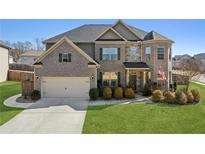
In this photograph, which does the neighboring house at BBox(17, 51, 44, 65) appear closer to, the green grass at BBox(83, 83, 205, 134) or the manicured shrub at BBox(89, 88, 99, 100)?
the manicured shrub at BBox(89, 88, 99, 100)

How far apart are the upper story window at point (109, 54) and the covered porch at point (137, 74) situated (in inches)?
42.4

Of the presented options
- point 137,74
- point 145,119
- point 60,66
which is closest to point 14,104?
point 60,66

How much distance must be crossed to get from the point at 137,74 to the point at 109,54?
313 centimetres

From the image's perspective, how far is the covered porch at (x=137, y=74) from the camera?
1844 centimetres

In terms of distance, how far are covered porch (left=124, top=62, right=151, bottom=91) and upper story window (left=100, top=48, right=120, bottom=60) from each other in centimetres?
108

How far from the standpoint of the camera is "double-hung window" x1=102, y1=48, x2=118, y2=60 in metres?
18.5

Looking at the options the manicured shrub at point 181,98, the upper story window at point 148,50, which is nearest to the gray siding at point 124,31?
the upper story window at point 148,50

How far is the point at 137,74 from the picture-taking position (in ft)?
63.5

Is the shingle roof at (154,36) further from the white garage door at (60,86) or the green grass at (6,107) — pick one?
the green grass at (6,107)

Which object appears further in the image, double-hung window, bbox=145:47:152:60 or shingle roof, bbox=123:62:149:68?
double-hung window, bbox=145:47:152:60

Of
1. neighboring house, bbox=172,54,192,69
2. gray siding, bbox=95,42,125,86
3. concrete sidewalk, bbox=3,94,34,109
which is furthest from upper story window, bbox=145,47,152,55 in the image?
concrete sidewalk, bbox=3,94,34,109
